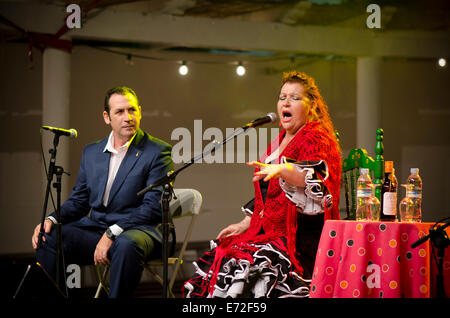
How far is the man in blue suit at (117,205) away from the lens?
296 cm

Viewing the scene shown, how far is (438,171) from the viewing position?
734cm

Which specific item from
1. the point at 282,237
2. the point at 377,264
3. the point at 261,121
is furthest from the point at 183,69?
the point at 377,264

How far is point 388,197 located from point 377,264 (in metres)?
0.33

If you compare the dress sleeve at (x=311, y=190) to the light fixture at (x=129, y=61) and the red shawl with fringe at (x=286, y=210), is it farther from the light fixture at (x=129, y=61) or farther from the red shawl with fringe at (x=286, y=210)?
the light fixture at (x=129, y=61)

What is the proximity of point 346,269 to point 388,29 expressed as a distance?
4880 millimetres

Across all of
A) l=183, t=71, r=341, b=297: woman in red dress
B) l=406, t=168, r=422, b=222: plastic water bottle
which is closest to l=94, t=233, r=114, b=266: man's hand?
l=183, t=71, r=341, b=297: woman in red dress

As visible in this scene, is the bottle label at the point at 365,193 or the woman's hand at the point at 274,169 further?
the bottle label at the point at 365,193

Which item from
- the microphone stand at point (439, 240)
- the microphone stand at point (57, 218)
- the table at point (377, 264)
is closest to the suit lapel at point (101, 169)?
the microphone stand at point (57, 218)

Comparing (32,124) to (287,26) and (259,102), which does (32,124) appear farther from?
(287,26)

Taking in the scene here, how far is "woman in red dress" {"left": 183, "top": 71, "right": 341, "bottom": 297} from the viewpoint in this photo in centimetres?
241

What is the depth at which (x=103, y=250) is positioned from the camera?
9.82 feet

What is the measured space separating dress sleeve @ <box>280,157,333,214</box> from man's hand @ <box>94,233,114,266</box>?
1.14 m

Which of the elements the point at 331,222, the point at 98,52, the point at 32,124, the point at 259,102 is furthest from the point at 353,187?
the point at 32,124

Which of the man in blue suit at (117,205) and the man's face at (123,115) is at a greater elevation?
the man's face at (123,115)
